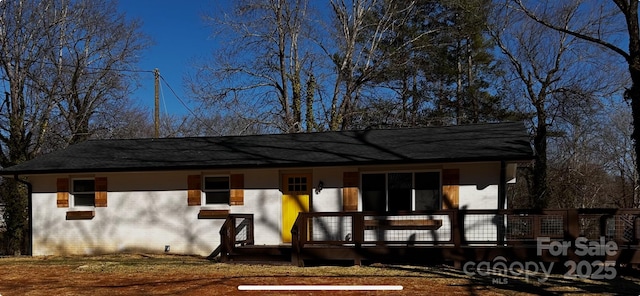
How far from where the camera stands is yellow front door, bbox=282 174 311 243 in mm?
12445

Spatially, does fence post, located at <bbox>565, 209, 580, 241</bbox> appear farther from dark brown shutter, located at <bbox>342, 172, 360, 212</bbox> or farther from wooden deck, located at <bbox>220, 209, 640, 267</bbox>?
dark brown shutter, located at <bbox>342, 172, 360, 212</bbox>

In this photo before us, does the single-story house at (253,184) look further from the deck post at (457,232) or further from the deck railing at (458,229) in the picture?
the deck post at (457,232)

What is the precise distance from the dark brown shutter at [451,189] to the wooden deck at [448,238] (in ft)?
1.37

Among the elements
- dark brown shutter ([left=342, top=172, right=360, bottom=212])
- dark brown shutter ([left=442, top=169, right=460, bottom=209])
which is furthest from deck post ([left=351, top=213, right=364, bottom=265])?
dark brown shutter ([left=442, top=169, right=460, bottom=209])

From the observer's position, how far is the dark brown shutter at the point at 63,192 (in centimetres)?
1352

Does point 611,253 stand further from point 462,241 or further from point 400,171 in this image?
point 400,171

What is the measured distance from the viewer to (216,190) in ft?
42.3

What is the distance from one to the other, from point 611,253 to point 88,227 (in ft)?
39.7

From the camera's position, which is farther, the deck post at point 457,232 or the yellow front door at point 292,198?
the yellow front door at point 292,198

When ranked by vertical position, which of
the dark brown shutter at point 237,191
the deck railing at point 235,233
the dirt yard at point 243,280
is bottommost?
the dirt yard at point 243,280

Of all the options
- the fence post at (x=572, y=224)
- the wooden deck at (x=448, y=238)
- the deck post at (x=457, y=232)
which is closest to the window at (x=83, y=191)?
the wooden deck at (x=448, y=238)

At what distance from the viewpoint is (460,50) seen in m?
25.2

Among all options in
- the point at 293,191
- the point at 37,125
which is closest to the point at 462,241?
the point at 293,191

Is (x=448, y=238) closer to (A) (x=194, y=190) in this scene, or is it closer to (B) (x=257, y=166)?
(B) (x=257, y=166)
